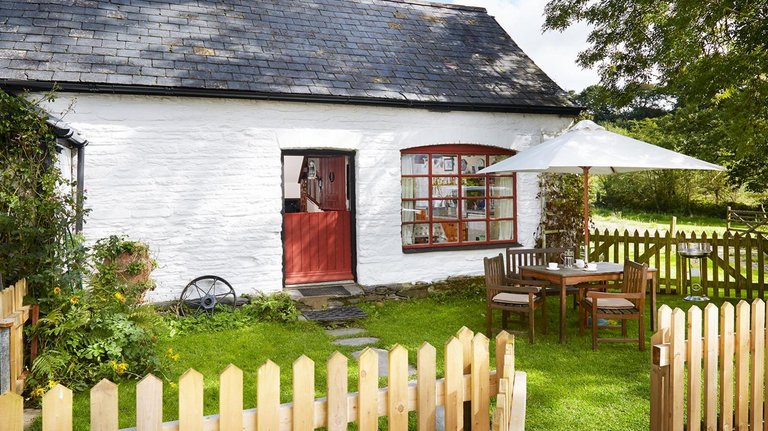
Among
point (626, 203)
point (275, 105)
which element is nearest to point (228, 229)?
point (275, 105)

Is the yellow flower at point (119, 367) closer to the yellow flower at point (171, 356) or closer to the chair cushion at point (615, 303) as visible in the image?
the yellow flower at point (171, 356)

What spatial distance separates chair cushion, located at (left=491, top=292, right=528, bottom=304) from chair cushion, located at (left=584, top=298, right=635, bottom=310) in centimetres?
77

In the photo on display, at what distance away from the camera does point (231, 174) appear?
8.95m

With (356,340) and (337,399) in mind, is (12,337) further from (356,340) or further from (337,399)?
(356,340)

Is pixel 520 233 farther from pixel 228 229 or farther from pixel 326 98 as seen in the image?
pixel 228 229

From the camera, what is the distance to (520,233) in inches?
428

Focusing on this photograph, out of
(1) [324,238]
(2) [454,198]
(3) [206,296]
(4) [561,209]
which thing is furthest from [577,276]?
(3) [206,296]

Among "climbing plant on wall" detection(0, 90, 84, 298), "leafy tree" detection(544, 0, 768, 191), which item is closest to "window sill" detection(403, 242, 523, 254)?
"leafy tree" detection(544, 0, 768, 191)

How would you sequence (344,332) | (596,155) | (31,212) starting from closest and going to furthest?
1. (31,212)
2. (596,155)
3. (344,332)

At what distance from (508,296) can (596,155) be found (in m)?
2.04

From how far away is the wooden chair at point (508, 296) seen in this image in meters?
7.01

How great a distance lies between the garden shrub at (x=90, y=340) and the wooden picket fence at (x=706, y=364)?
172 inches

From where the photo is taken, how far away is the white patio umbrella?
23.1 feet

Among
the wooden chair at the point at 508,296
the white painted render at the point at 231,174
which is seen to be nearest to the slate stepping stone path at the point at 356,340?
the wooden chair at the point at 508,296
